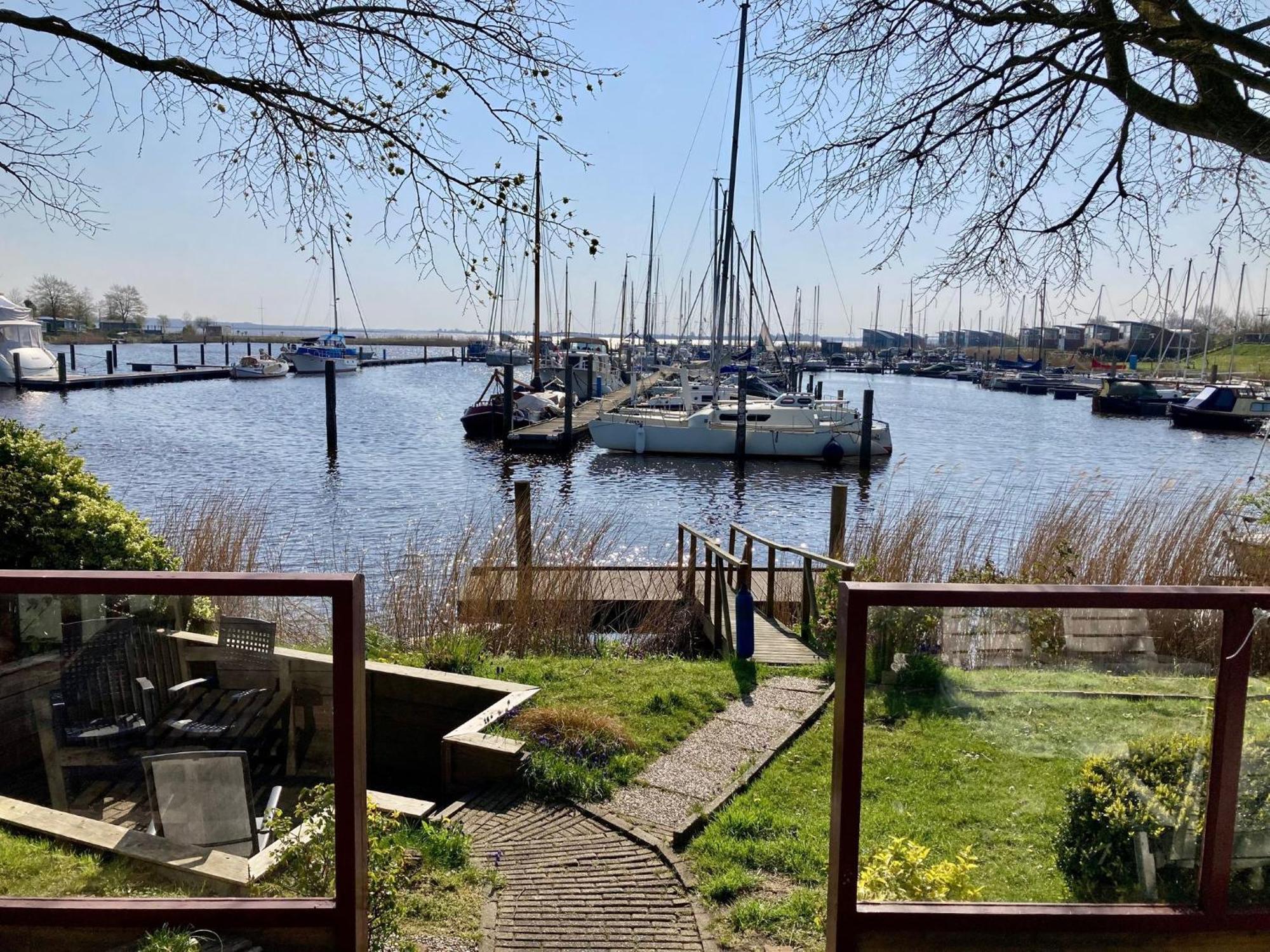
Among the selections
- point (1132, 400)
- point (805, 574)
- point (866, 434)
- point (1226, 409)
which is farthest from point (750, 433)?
point (1132, 400)

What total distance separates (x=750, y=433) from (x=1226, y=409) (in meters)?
35.7

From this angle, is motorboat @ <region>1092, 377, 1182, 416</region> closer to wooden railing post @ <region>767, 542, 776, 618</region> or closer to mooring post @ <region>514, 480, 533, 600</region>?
wooden railing post @ <region>767, 542, 776, 618</region>

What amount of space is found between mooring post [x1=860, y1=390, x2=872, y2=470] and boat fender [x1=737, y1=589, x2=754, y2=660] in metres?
29.2

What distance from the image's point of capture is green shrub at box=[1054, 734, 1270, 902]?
334cm

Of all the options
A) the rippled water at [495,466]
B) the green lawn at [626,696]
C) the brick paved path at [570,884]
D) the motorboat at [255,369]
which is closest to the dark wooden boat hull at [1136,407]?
the rippled water at [495,466]

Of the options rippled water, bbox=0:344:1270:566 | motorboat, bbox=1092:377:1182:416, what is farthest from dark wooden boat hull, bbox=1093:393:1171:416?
rippled water, bbox=0:344:1270:566

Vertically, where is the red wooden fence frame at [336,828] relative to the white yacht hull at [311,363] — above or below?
below

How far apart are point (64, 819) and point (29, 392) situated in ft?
221

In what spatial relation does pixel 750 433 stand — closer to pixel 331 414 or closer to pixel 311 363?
pixel 331 414

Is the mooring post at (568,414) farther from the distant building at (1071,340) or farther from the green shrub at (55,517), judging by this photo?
the distant building at (1071,340)

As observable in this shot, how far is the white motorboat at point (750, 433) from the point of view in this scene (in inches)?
1545

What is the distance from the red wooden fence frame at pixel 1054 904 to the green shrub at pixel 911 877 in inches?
2.4

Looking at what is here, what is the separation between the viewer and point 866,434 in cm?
3894

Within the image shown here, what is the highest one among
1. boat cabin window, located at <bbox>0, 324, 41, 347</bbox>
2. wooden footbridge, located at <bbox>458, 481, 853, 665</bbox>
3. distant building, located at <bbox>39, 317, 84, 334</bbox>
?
distant building, located at <bbox>39, 317, 84, 334</bbox>
